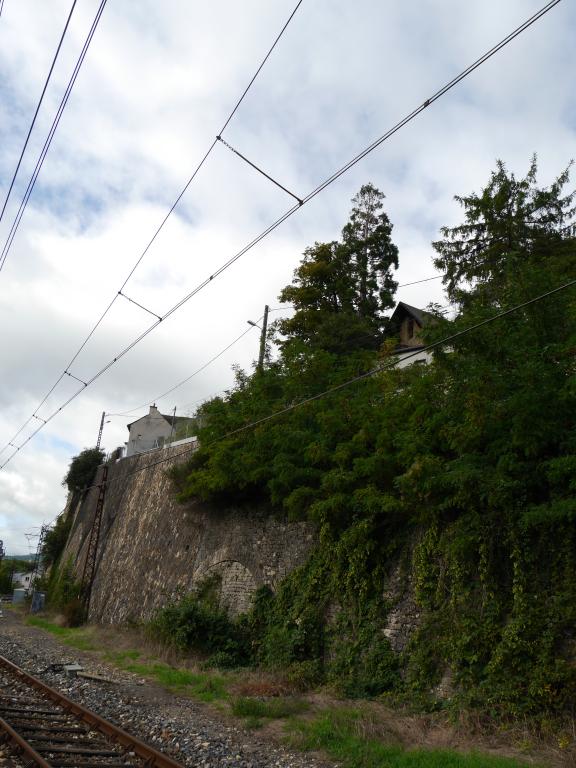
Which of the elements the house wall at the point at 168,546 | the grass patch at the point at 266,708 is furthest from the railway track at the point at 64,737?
the house wall at the point at 168,546

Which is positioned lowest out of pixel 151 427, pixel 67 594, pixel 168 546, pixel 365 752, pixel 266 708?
pixel 365 752

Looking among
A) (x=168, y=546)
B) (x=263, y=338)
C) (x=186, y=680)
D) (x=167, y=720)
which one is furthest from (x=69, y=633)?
(x=167, y=720)

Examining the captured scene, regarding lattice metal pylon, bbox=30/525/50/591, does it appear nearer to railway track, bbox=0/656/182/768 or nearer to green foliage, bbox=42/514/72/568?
green foliage, bbox=42/514/72/568

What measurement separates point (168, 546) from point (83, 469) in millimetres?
21949

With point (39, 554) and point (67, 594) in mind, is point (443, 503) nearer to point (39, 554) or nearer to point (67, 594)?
point (67, 594)

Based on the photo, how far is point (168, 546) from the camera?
81.7 feet

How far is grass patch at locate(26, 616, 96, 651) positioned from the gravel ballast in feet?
13.5

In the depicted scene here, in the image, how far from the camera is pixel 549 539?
1055 centimetres

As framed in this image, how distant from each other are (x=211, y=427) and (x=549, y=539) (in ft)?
44.4

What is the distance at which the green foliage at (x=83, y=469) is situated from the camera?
44.4 m

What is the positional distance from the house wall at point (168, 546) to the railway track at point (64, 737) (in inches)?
288

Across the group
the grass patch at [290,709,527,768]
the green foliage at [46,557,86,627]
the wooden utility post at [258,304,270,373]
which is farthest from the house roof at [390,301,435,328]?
the grass patch at [290,709,527,768]

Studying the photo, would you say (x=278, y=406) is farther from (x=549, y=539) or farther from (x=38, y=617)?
(x=38, y=617)

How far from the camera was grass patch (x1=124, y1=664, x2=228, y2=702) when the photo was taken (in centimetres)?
1260
